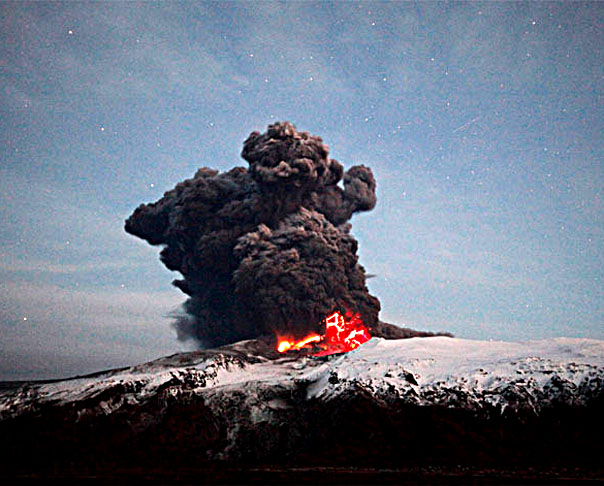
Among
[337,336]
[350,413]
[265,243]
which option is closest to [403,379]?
[350,413]

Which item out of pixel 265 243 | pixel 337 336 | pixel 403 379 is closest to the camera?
pixel 403 379

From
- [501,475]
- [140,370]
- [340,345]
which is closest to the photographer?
[501,475]

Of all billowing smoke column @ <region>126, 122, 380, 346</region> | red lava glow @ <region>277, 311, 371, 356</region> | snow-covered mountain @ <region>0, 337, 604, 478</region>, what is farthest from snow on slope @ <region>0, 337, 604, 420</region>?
billowing smoke column @ <region>126, 122, 380, 346</region>

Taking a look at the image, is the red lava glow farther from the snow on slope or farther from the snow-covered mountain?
the snow-covered mountain

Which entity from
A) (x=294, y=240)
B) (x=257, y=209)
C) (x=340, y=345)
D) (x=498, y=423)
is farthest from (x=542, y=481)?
(x=257, y=209)

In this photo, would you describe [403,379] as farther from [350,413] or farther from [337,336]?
[337,336]

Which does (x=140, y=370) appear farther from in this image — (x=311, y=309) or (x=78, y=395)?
(x=311, y=309)
